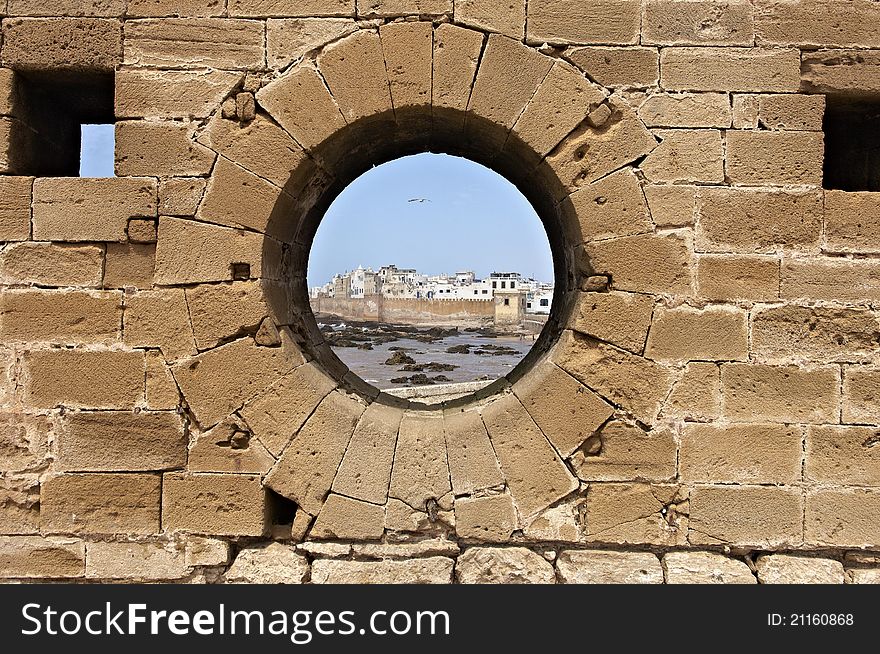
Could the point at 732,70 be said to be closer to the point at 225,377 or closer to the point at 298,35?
the point at 298,35

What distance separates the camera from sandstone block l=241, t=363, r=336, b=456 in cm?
332

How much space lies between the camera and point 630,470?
3.30 metres

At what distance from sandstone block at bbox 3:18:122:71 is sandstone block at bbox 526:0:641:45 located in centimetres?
248

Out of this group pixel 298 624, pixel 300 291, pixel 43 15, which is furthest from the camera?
pixel 300 291

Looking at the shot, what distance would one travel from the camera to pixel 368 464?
3.32m

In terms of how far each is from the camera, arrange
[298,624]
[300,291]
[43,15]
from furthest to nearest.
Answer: [300,291]
[43,15]
[298,624]

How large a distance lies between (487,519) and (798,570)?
5.95 ft

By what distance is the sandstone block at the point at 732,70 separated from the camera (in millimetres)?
3318

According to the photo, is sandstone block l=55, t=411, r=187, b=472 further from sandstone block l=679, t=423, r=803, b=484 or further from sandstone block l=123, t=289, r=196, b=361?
sandstone block l=679, t=423, r=803, b=484

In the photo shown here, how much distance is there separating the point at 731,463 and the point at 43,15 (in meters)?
4.87

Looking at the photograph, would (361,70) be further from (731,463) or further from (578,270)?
(731,463)

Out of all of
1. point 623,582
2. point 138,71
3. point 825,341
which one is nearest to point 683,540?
point 623,582

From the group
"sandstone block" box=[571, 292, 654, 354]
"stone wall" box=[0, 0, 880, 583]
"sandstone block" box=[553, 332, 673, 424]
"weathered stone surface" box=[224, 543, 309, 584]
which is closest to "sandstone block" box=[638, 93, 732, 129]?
"stone wall" box=[0, 0, 880, 583]

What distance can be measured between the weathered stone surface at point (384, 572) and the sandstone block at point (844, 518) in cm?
213
